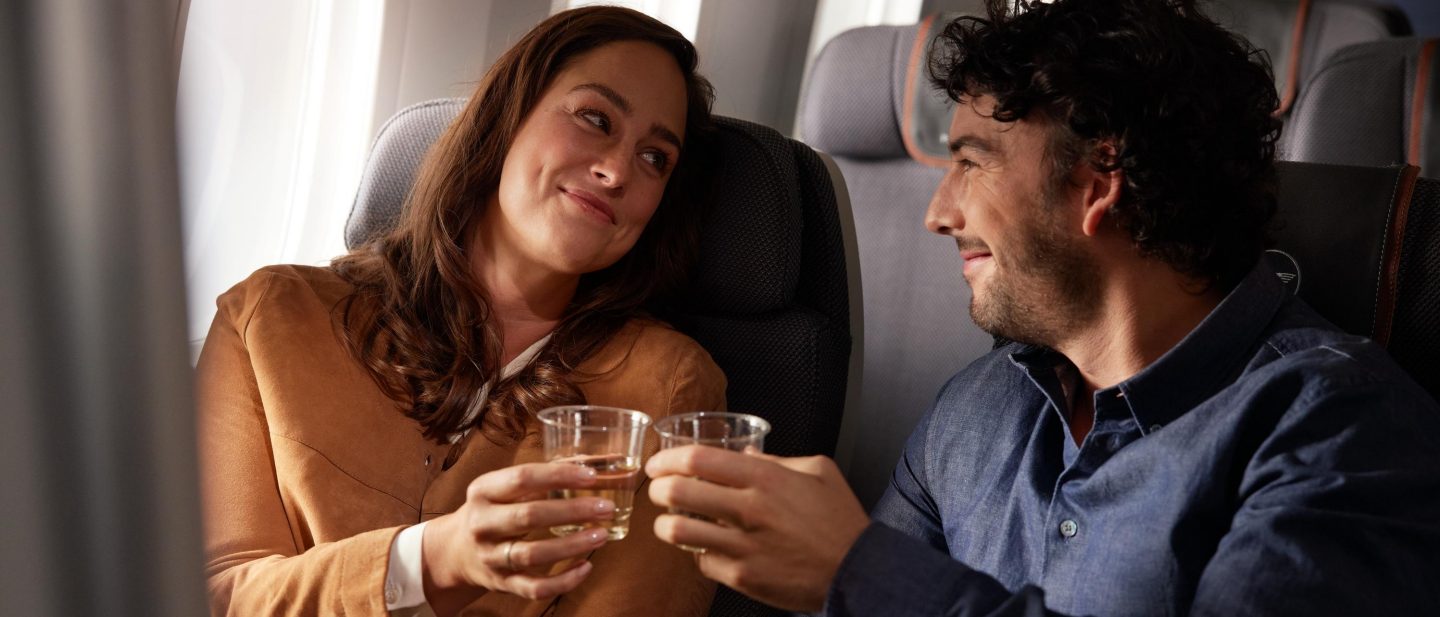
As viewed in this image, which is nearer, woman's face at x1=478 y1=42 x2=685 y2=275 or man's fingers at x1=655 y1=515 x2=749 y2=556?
man's fingers at x1=655 y1=515 x2=749 y2=556

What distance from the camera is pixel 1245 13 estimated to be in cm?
352

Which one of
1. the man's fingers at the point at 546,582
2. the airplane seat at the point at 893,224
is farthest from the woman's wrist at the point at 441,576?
the airplane seat at the point at 893,224

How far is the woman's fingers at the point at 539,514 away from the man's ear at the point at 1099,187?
75cm

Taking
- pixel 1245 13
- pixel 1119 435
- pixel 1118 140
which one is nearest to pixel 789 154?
pixel 1118 140

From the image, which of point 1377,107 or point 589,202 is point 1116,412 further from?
point 1377,107

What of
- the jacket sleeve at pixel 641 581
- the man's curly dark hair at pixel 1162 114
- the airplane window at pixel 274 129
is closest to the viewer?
the man's curly dark hair at pixel 1162 114

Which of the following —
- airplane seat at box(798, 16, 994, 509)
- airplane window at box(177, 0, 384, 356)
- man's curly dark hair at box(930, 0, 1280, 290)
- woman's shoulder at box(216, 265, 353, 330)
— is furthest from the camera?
airplane seat at box(798, 16, 994, 509)

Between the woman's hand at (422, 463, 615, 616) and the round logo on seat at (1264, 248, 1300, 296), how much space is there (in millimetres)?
1039

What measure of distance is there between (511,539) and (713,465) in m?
0.33

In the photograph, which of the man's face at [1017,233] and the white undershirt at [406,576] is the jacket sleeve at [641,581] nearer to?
the white undershirt at [406,576]

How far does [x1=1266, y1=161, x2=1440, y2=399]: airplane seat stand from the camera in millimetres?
1526

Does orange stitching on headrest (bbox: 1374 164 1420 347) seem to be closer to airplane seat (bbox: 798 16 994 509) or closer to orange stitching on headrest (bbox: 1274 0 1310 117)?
airplane seat (bbox: 798 16 994 509)

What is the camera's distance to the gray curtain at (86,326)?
0.57m

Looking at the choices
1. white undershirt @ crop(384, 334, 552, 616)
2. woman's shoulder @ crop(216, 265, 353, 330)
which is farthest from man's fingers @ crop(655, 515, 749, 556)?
woman's shoulder @ crop(216, 265, 353, 330)
